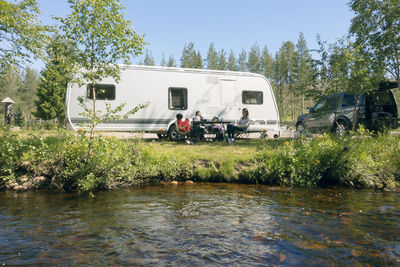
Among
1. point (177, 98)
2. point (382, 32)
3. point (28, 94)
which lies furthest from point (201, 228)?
point (28, 94)

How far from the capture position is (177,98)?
12031 mm

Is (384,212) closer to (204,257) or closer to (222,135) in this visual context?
(204,257)

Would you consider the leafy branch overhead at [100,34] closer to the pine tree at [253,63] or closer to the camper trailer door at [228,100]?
the camper trailer door at [228,100]

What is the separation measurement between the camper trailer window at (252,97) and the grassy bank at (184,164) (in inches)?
197

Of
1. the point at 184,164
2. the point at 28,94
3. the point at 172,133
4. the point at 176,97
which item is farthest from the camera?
the point at 28,94

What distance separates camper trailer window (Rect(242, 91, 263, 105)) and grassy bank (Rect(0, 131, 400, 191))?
4.99 m

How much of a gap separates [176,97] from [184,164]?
5020 millimetres

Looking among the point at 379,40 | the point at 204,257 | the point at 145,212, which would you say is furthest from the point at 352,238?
the point at 379,40

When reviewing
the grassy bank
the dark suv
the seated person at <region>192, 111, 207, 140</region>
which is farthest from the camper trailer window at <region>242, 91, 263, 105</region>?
the grassy bank

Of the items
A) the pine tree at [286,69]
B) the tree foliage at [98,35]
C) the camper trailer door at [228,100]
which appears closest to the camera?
the tree foliage at [98,35]

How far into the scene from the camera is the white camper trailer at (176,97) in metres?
11.1

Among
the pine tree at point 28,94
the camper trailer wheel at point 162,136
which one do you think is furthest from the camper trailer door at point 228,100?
the pine tree at point 28,94

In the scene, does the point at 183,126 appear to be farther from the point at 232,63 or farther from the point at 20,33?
the point at 232,63

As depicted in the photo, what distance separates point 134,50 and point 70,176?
327 centimetres
